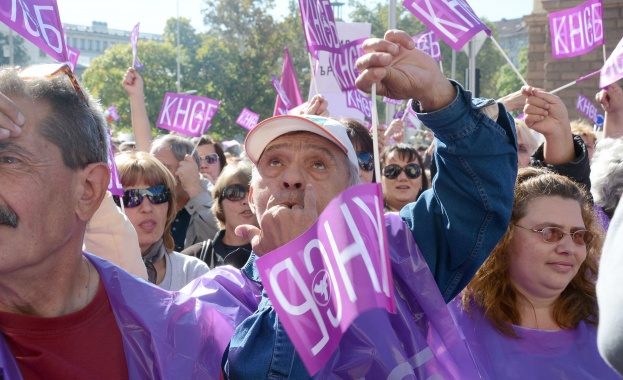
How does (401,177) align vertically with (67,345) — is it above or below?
below

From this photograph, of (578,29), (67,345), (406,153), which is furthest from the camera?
(578,29)

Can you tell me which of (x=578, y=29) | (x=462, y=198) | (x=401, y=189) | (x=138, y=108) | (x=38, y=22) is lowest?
(x=401, y=189)

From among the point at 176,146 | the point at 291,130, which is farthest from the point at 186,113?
the point at 291,130

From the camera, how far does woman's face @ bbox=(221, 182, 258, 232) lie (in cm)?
450

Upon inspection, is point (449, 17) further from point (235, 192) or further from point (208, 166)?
point (208, 166)

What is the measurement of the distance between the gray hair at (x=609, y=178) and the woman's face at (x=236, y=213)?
1781 millimetres

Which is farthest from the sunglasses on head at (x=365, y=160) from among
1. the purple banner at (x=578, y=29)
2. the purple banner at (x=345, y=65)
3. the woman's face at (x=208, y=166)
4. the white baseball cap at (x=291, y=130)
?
the purple banner at (x=578, y=29)

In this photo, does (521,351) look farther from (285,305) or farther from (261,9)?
(261,9)

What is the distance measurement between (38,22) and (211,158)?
4.14 m

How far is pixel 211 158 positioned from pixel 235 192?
2.78 m

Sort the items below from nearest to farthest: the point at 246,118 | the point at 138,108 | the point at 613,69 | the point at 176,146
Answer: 1. the point at 613,69
2. the point at 138,108
3. the point at 176,146
4. the point at 246,118

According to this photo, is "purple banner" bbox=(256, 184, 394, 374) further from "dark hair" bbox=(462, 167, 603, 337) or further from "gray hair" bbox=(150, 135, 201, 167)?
"gray hair" bbox=(150, 135, 201, 167)

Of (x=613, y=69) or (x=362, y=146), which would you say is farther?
(x=613, y=69)

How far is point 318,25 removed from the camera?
205 inches
